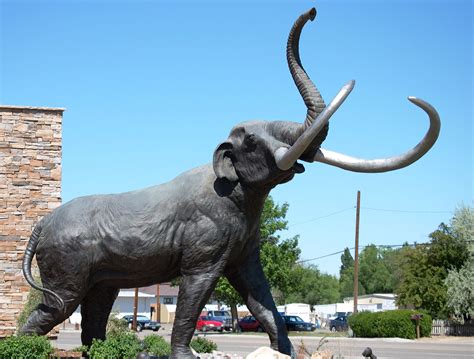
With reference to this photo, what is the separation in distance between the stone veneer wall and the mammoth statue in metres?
13.3

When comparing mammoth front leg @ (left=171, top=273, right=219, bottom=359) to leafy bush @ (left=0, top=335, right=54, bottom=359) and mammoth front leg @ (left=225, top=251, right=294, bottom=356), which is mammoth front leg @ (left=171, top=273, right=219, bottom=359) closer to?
mammoth front leg @ (left=225, top=251, right=294, bottom=356)

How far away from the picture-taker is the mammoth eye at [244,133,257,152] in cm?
668

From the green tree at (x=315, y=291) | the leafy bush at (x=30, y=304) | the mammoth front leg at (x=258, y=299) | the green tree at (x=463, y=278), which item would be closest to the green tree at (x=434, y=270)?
the green tree at (x=463, y=278)

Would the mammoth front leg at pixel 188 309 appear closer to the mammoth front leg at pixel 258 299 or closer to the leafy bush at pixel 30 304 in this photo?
the mammoth front leg at pixel 258 299

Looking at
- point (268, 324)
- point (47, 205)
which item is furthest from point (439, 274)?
point (268, 324)

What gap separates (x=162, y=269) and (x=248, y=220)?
92 cm

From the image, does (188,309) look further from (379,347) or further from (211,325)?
(211,325)

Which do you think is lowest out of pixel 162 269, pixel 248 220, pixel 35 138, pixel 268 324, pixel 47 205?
pixel 268 324

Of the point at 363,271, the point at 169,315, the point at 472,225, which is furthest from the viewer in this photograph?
the point at 363,271

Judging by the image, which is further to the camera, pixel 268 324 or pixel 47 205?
pixel 47 205

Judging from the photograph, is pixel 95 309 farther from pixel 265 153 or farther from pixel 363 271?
pixel 363 271

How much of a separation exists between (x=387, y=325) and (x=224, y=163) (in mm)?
25471

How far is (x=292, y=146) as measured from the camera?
6.27 metres

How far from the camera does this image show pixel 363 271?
91250mm
